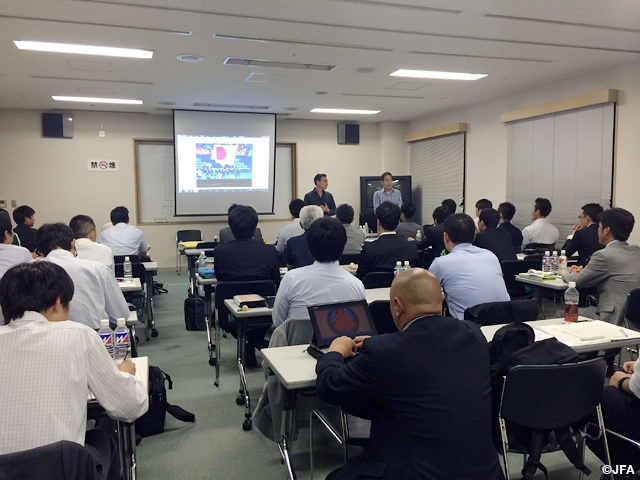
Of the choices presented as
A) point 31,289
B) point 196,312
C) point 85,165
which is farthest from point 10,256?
point 85,165

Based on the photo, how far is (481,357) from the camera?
5.57 feet

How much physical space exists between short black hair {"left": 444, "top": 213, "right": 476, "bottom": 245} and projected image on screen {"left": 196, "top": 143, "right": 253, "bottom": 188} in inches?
261

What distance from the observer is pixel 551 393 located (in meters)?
2.01

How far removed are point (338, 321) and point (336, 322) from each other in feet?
0.04

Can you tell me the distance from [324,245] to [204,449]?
4.64 feet

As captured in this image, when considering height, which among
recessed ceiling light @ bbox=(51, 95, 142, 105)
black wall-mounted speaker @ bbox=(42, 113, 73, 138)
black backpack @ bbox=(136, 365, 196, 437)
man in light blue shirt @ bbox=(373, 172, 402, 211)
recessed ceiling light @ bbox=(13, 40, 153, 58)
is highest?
recessed ceiling light @ bbox=(51, 95, 142, 105)

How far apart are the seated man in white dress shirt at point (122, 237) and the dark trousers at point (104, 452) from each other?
420 cm

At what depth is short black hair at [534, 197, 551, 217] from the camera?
256 inches

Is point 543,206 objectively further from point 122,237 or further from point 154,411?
point 154,411

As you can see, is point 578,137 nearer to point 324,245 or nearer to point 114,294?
point 324,245

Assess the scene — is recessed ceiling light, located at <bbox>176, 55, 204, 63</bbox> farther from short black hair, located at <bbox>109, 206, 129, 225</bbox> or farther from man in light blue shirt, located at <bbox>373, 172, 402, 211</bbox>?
man in light blue shirt, located at <bbox>373, 172, 402, 211</bbox>

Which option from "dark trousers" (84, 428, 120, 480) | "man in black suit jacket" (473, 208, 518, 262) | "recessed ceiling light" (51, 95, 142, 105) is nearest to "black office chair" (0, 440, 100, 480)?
"dark trousers" (84, 428, 120, 480)

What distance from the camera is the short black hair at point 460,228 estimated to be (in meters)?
3.43

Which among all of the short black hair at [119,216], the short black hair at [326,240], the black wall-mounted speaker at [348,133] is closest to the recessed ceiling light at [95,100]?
the short black hair at [119,216]
